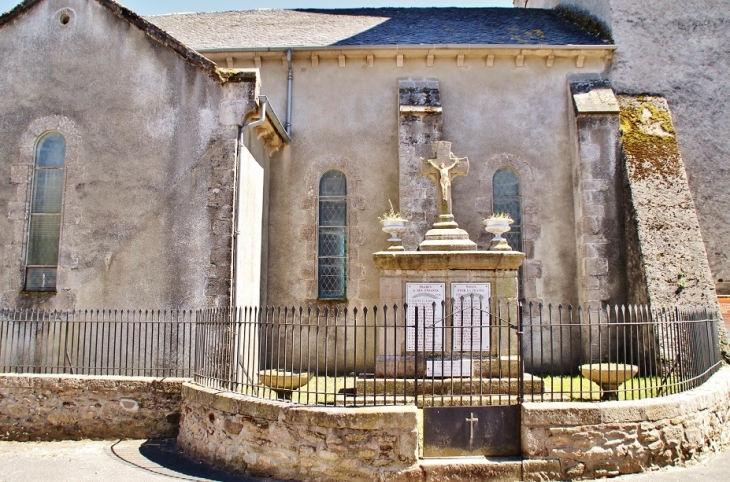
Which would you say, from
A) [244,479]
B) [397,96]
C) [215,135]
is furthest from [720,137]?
[244,479]

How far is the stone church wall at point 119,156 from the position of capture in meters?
9.20

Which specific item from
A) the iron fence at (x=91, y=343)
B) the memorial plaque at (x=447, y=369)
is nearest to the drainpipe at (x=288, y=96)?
the iron fence at (x=91, y=343)

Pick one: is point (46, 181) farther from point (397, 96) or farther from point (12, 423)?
point (397, 96)

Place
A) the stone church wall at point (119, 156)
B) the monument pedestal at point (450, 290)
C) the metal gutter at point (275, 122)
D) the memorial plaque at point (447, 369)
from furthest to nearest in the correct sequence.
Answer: the metal gutter at point (275, 122), the stone church wall at point (119, 156), the monument pedestal at point (450, 290), the memorial plaque at point (447, 369)

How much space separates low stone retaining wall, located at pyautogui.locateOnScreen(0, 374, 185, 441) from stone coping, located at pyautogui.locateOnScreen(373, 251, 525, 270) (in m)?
3.33

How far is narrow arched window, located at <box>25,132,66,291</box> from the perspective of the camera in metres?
9.75

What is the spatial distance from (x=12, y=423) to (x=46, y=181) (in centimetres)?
394

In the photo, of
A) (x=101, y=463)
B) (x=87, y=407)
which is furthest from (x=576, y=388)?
(x=87, y=407)

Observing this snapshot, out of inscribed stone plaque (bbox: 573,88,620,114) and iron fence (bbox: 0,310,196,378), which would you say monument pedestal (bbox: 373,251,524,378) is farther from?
inscribed stone plaque (bbox: 573,88,620,114)

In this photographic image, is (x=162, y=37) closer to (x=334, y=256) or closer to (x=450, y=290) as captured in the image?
(x=334, y=256)

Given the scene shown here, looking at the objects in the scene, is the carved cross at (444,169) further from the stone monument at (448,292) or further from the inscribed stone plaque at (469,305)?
the inscribed stone plaque at (469,305)

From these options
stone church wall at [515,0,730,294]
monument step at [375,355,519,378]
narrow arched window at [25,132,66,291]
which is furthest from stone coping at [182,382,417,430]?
stone church wall at [515,0,730,294]

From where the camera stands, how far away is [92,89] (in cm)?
989

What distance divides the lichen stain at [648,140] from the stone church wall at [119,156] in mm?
6883
